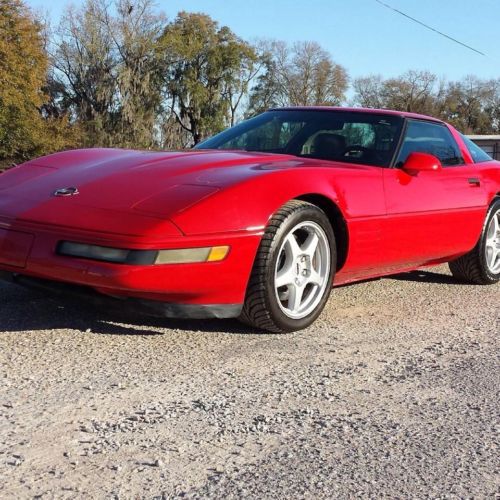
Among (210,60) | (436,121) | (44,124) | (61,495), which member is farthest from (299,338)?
(210,60)

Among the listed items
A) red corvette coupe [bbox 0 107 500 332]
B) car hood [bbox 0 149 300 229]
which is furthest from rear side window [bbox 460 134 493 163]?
car hood [bbox 0 149 300 229]

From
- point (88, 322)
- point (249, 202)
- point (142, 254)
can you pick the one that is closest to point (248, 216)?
point (249, 202)

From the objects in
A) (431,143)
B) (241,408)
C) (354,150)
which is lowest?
(241,408)

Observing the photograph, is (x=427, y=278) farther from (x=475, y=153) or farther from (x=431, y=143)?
(x=431, y=143)

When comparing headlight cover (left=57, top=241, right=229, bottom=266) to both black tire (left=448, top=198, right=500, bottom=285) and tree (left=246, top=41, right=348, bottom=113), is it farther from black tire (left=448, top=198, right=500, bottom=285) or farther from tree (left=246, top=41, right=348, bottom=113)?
tree (left=246, top=41, right=348, bottom=113)

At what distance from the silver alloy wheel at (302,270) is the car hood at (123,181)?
0.40 m

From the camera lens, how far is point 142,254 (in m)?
2.99

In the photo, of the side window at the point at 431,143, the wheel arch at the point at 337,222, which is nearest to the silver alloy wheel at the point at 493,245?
the side window at the point at 431,143

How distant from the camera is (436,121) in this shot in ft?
17.1

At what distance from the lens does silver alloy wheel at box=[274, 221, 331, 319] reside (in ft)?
11.8

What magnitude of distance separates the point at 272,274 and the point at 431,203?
5.31 ft

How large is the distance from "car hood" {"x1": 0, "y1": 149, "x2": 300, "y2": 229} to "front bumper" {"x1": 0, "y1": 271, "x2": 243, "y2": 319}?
0.31 meters

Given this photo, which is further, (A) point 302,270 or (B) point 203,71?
(B) point 203,71

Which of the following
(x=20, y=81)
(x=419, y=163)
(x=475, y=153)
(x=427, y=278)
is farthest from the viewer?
(x=20, y=81)
